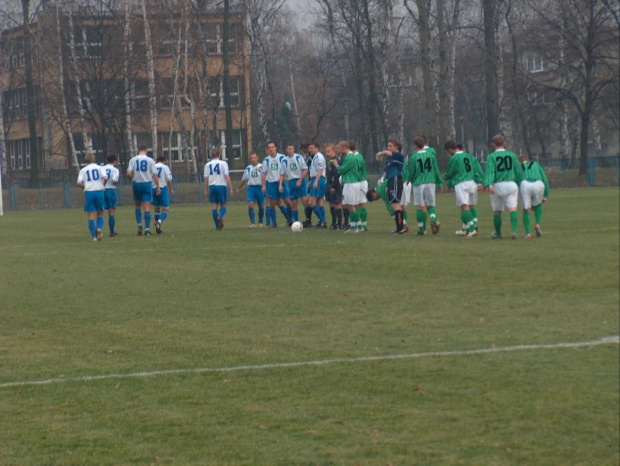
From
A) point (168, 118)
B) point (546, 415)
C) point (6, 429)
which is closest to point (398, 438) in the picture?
point (546, 415)

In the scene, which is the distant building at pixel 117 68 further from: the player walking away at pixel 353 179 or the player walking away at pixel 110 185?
the player walking away at pixel 353 179

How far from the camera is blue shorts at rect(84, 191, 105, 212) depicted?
23.1 metres

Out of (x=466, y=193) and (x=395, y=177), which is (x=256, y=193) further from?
(x=466, y=193)

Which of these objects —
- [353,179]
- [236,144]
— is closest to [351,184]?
[353,179]

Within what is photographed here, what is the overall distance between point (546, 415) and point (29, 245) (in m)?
18.8

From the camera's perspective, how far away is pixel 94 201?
76.0ft

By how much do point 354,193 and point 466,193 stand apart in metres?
2.92

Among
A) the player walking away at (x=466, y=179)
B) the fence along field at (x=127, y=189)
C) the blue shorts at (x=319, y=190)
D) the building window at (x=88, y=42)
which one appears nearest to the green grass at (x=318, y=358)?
the player walking away at (x=466, y=179)

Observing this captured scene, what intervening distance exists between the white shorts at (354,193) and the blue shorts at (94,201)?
5264mm

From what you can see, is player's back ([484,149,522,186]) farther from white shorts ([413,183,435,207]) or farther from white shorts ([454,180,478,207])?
white shorts ([413,183,435,207])

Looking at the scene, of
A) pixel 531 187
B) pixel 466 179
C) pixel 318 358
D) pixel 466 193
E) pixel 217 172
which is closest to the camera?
pixel 318 358

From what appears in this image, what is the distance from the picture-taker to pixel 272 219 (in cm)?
2716

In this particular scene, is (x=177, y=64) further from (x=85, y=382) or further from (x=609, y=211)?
(x=85, y=382)

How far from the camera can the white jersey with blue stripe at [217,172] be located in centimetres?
2570
